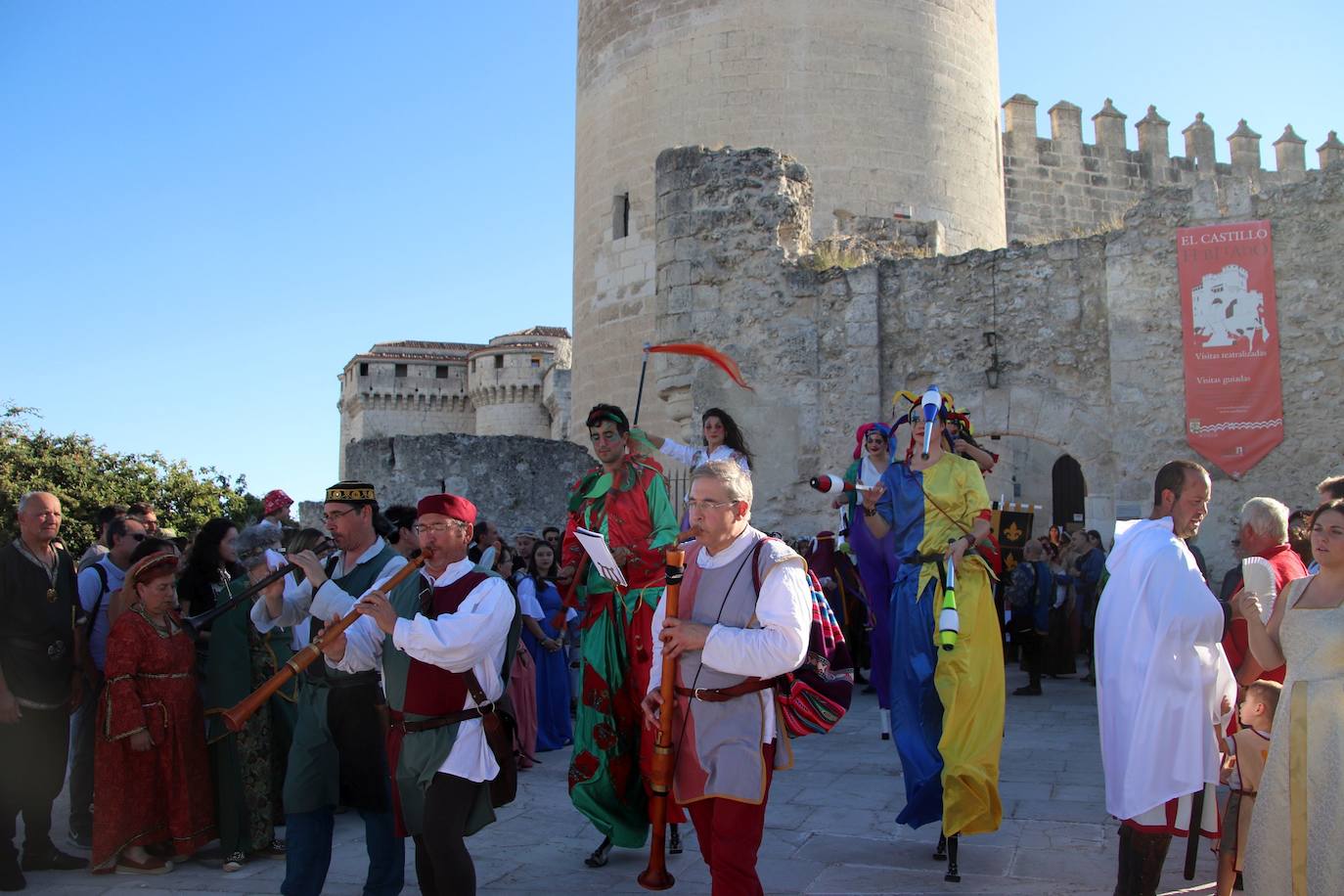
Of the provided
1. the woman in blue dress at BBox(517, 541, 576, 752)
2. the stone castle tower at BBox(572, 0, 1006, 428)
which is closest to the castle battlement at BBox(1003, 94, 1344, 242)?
the stone castle tower at BBox(572, 0, 1006, 428)

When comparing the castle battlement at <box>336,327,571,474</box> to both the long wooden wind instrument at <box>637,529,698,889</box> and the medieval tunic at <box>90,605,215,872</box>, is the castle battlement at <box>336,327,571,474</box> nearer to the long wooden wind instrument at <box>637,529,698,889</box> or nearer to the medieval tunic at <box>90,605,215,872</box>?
the medieval tunic at <box>90,605,215,872</box>

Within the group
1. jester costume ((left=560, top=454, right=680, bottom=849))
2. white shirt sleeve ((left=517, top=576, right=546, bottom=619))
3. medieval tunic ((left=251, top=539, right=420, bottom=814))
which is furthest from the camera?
white shirt sleeve ((left=517, top=576, right=546, bottom=619))

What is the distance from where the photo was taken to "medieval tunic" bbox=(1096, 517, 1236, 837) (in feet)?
12.6

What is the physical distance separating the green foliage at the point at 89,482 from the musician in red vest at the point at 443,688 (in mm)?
15900

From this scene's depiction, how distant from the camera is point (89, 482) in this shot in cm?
2002

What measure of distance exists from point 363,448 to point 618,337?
546 cm

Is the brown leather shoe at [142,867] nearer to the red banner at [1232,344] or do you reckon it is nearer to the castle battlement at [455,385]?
the red banner at [1232,344]

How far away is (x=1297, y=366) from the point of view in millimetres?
9945

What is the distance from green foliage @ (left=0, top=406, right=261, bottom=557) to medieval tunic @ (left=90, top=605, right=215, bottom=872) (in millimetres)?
14003

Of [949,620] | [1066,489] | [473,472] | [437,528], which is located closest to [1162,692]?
[949,620]

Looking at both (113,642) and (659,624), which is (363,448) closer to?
(113,642)

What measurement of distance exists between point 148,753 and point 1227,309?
9052 mm

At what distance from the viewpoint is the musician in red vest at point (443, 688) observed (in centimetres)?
365

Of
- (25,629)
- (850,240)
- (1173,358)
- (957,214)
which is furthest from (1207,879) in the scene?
(957,214)
